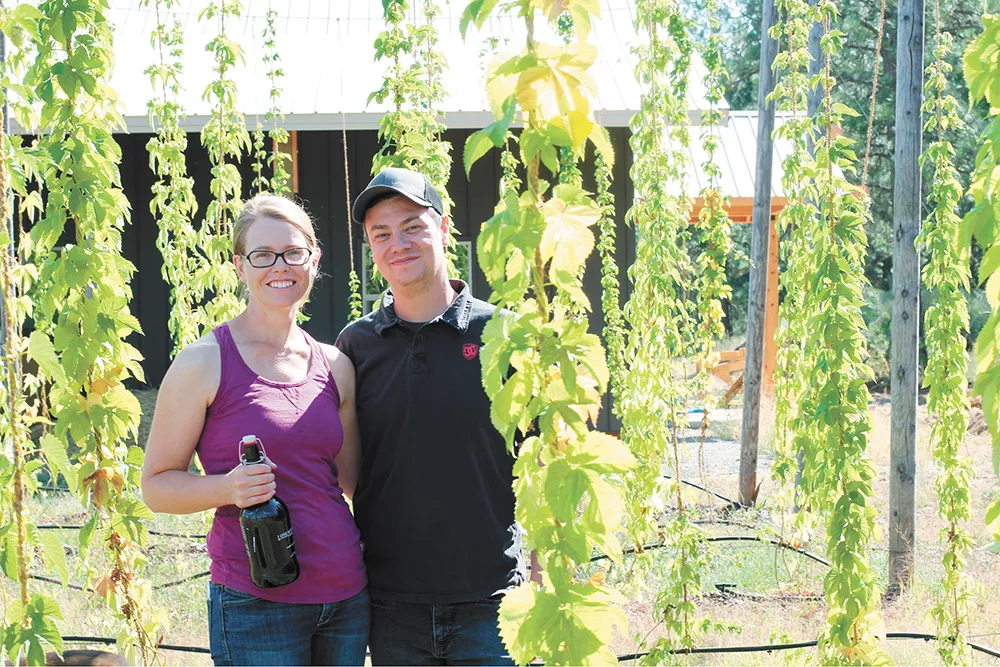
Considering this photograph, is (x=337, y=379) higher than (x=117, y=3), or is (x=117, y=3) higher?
(x=117, y=3)

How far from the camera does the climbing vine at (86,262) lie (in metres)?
2.65

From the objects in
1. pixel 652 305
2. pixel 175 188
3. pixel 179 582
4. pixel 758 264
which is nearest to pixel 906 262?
pixel 652 305

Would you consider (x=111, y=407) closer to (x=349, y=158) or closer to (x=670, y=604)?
(x=670, y=604)

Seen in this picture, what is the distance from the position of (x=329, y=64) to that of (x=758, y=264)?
5.40 meters

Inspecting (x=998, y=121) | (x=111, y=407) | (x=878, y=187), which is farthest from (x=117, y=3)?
(x=878, y=187)

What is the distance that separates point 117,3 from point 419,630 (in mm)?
11320

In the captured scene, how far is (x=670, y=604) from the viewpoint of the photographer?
4.21 metres

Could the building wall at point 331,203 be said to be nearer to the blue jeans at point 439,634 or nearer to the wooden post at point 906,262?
the wooden post at point 906,262

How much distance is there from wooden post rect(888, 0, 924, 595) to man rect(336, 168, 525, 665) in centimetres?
296

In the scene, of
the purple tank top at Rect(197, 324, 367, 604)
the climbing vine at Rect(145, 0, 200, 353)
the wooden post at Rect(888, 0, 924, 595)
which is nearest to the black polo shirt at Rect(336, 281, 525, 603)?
the purple tank top at Rect(197, 324, 367, 604)

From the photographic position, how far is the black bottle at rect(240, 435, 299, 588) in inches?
87.6

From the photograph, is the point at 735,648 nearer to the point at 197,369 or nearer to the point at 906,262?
the point at 906,262

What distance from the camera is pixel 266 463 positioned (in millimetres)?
2244

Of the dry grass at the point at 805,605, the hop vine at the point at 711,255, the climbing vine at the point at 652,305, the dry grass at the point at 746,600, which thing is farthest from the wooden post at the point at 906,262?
the hop vine at the point at 711,255
